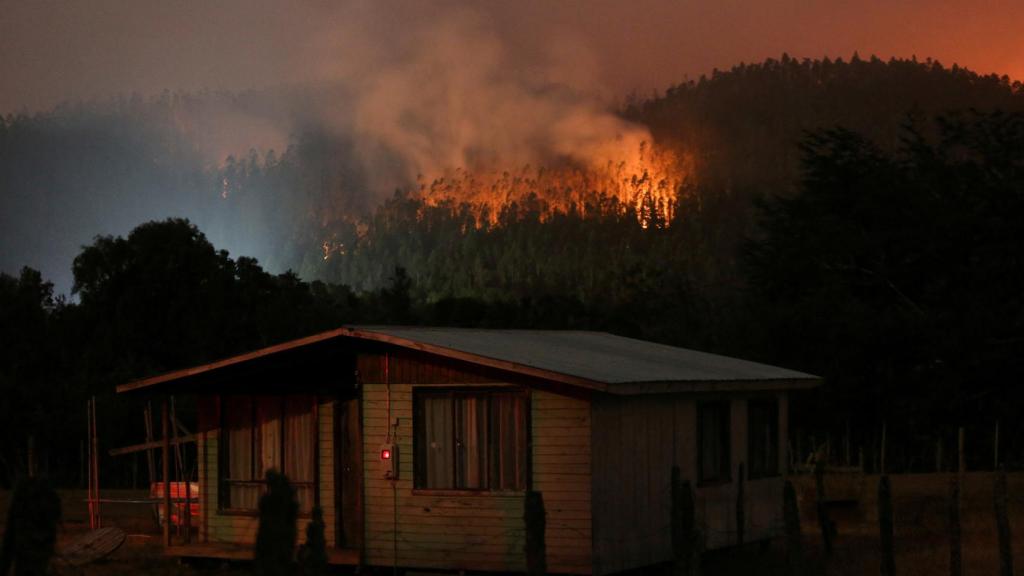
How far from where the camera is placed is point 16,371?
43969mm

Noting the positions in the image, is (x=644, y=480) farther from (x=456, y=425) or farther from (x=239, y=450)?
(x=239, y=450)

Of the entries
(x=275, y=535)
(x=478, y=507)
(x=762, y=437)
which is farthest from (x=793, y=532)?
(x=275, y=535)

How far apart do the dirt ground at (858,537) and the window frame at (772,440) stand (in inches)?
43.6

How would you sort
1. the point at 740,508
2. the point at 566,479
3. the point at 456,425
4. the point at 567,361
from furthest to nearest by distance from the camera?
1. the point at 740,508
2. the point at 567,361
3. the point at 456,425
4. the point at 566,479

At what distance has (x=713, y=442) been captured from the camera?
1928 centimetres

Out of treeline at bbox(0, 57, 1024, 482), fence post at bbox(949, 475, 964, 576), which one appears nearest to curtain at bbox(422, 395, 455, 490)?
fence post at bbox(949, 475, 964, 576)

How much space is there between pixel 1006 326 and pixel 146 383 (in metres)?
28.3

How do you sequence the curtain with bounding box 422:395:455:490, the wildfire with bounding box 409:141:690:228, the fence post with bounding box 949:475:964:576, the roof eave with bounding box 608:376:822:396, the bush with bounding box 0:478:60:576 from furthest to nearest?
1. the wildfire with bounding box 409:141:690:228
2. the curtain with bounding box 422:395:455:490
3. the roof eave with bounding box 608:376:822:396
4. the fence post with bounding box 949:475:964:576
5. the bush with bounding box 0:478:60:576

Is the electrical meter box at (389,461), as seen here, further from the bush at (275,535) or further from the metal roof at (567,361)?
the bush at (275,535)

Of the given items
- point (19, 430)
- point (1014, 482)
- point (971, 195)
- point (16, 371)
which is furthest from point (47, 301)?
point (1014, 482)

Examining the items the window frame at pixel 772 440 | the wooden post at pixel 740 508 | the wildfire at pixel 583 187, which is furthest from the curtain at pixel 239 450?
the wildfire at pixel 583 187

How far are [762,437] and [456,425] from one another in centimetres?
555

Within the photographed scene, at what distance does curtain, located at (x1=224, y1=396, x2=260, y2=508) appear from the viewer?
18922mm

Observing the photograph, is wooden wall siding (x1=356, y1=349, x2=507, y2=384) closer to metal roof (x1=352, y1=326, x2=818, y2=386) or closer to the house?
the house
